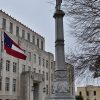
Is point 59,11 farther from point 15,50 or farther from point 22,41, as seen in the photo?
point 22,41

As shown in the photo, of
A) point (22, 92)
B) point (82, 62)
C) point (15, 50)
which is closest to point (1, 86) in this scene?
point (22, 92)

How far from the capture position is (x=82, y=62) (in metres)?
19.9

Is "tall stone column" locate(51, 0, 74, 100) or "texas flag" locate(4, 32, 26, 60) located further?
"texas flag" locate(4, 32, 26, 60)

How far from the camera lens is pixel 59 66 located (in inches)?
738

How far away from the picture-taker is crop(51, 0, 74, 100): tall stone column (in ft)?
60.4

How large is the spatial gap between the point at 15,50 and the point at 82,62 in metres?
A: 11.6

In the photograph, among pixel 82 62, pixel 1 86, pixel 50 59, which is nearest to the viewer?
pixel 82 62

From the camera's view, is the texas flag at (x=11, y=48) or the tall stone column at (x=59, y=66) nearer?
the tall stone column at (x=59, y=66)

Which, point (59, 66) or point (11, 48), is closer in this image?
point (59, 66)

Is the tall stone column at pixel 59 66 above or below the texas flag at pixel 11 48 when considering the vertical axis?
below

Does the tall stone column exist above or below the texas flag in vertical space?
below

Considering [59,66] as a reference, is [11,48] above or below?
above

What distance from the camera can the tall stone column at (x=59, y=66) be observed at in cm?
1841

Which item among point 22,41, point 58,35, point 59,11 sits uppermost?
point 22,41
